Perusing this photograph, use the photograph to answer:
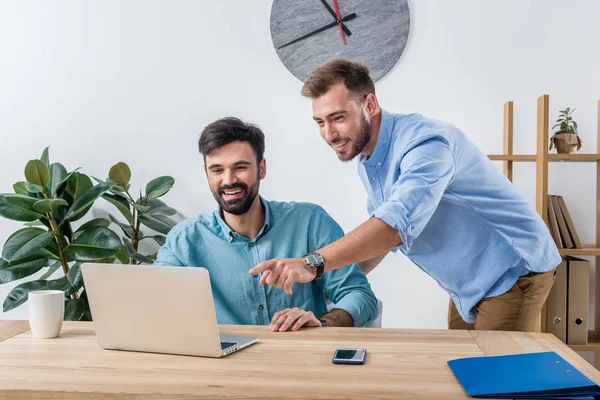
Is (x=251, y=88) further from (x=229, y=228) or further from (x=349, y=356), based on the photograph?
(x=349, y=356)

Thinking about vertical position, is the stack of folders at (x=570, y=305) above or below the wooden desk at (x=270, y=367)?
below

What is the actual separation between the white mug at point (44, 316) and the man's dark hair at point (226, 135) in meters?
0.82

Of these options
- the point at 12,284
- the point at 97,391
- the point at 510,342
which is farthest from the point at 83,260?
the point at 510,342

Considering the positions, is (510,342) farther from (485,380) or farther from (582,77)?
(582,77)

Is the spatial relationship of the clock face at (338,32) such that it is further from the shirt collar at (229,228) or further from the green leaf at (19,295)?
the green leaf at (19,295)

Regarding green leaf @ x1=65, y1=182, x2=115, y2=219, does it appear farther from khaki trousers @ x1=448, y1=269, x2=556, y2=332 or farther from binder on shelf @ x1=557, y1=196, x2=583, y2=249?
binder on shelf @ x1=557, y1=196, x2=583, y2=249

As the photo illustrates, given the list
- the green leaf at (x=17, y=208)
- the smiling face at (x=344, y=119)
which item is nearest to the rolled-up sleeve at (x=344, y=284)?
the smiling face at (x=344, y=119)

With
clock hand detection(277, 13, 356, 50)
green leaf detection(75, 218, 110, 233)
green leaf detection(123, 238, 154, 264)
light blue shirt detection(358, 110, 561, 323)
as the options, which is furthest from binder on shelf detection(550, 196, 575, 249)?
green leaf detection(75, 218, 110, 233)

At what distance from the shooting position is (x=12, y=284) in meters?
3.58

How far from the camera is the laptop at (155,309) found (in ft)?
4.66

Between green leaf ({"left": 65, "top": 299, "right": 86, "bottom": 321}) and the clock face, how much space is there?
1.60m

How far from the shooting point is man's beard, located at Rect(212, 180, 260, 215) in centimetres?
223

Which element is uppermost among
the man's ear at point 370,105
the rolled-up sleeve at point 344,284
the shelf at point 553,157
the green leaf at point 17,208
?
the man's ear at point 370,105

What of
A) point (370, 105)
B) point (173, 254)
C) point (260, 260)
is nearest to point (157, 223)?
point (173, 254)
